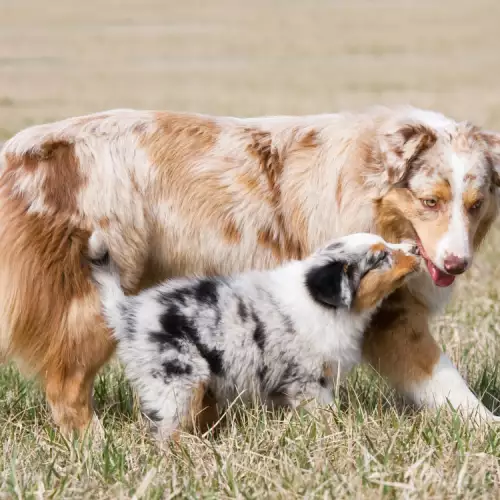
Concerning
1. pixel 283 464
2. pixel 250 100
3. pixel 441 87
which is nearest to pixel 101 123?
pixel 283 464

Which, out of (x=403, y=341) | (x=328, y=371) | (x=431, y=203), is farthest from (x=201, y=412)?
(x=431, y=203)

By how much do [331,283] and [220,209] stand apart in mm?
678

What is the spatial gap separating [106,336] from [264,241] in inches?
36.3

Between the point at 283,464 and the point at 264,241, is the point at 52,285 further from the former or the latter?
the point at 283,464

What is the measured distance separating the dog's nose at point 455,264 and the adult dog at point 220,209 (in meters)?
0.02

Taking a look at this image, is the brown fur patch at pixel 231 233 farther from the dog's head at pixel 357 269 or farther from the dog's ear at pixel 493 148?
the dog's ear at pixel 493 148

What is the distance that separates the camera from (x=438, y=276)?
4.76m

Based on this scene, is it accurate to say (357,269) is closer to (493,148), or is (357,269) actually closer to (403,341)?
(403,341)

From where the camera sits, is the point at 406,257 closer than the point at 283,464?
No

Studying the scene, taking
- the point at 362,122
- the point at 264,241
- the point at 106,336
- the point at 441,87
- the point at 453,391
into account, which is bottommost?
the point at 441,87

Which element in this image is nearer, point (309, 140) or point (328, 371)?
point (328, 371)

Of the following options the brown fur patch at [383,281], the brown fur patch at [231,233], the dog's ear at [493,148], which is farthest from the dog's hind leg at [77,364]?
the dog's ear at [493,148]

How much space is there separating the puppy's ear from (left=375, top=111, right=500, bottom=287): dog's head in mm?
383

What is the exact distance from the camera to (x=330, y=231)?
502 centimetres
